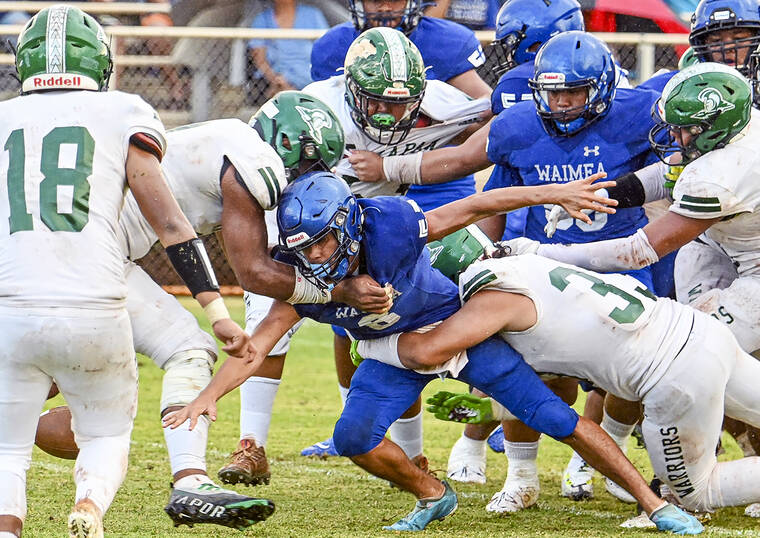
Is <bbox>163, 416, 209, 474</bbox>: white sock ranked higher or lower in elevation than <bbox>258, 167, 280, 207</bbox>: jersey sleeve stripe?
lower

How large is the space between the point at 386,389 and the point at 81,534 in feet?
4.49

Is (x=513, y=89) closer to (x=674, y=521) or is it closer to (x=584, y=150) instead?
(x=584, y=150)

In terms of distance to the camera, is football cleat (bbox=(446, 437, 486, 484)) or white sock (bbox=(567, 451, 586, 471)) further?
football cleat (bbox=(446, 437, 486, 484))

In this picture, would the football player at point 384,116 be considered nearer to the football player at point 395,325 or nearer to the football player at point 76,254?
the football player at point 395,325

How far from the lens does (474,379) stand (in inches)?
179

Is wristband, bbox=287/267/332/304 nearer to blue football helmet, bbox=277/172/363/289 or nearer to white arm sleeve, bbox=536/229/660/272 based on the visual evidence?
blue football helmet, bbox=277/172/363/289

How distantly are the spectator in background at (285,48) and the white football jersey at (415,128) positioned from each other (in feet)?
15.3

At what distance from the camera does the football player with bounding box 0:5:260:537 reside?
373 centimetres

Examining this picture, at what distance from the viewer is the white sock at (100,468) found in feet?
12.5

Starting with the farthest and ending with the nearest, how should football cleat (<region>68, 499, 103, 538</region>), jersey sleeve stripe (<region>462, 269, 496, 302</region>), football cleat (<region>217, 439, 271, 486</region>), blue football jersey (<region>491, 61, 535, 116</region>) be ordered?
1. blue football jersey (<region>491, 61, 535, 116</region>)
2. football cleat (<region>217, 439, 271, 486</region>)
3. jersey sleeve stripe (<region>462, 269, 496, 302</region>)
4. football cleat (<region>68, 499, 103, 538</region>)

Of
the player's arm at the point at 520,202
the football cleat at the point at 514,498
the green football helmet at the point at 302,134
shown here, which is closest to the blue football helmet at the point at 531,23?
the green football helmet at the point at 302,134

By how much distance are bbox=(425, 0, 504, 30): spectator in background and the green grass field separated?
13.6 ft

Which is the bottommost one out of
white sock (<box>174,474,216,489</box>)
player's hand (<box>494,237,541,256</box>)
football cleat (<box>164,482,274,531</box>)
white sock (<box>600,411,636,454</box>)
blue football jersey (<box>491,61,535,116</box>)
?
white sock (<box>600,411,636,454</box>)

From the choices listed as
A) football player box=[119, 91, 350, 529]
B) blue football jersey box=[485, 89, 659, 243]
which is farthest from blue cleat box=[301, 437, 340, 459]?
football player box=[119, 91, 350, 529]
